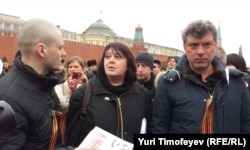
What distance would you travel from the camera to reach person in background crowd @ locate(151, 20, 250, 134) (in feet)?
6.41

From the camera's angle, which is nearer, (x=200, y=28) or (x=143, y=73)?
(x=200, y=28)

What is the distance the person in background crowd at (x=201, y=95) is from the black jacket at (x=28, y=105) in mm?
707

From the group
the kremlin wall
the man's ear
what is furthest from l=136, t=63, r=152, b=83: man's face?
the kremlin wall

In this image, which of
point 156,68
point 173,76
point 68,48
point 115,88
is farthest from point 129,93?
point 68,48

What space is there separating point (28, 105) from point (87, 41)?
157ft

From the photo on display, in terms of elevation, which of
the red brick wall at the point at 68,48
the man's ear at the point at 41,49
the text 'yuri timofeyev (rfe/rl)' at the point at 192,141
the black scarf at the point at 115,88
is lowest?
the text 'yuri timofeyev (rfe/rl)' at the point at 192,141

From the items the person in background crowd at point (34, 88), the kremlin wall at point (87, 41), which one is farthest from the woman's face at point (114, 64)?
the kremlin wall at point (87, 41)

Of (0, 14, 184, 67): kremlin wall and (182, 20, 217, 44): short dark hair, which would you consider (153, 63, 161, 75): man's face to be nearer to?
(182, 20, 217, 44): short dark hair

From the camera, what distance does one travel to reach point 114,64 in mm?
2182

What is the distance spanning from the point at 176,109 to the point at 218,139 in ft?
1.01

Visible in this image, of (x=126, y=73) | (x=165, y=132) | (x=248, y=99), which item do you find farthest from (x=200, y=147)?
(x=126, y=73)

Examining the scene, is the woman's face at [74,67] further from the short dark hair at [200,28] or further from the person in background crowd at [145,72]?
the short dark hair at [200,28]

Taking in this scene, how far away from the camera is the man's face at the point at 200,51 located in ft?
6.63

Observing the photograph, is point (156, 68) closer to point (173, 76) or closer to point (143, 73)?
point (143, 73)
